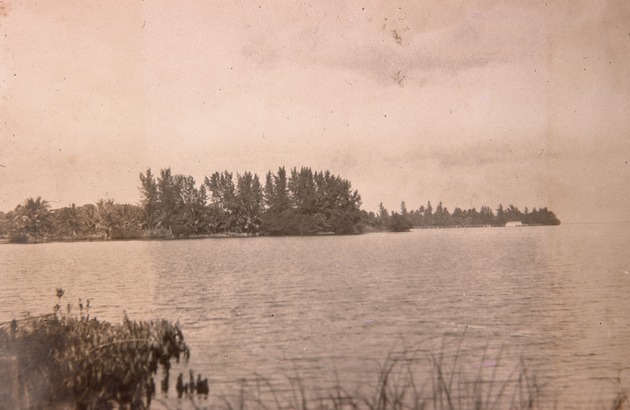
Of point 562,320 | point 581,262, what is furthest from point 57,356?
point 581,262

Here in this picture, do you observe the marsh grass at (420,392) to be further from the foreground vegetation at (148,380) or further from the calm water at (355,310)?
the calm water at (355,310)

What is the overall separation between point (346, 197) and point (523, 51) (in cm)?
1652

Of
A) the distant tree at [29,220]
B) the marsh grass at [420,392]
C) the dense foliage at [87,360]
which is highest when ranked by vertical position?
the distant tree at [29,220]

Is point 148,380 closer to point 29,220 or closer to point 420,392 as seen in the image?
point 420,392

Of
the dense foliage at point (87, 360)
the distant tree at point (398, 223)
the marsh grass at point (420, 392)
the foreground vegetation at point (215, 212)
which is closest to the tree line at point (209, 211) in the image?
the foreground vegetation at point (215, 212)

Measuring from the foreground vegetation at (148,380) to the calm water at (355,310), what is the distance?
452mm

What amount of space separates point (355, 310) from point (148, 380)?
962 cm

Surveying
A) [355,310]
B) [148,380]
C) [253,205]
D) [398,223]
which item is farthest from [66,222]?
[398,223]

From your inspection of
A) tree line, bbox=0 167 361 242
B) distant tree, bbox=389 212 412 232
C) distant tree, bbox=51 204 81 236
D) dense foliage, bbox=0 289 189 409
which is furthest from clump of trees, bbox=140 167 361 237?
distant tree, bbox=389 212 412 232

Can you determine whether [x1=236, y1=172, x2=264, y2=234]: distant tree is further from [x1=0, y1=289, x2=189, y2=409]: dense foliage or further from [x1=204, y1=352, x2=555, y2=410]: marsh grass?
[x1=204, y1=352, x2=555, y2=410]: marsh grass

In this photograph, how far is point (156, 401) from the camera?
11.0m

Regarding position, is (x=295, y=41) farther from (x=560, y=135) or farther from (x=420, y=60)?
(x=560, y=135)

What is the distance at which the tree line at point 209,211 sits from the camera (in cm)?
2209

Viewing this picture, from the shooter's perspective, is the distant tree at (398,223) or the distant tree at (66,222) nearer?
the distant tree at (66,222)
